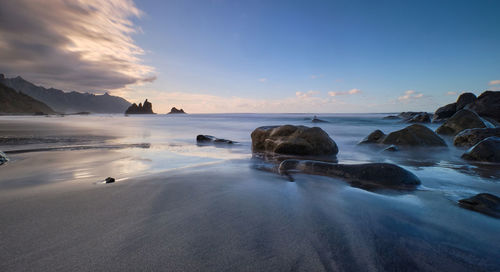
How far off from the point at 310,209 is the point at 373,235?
0.58 m

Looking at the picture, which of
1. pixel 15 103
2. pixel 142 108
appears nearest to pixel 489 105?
pixel 15 103

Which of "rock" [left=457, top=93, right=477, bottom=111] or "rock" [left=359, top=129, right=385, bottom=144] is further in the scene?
"rock" [left=457, top=93, right=477, bottom=111]

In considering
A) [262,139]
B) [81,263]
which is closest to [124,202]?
[81,263]

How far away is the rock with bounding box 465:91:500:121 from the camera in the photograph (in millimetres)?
14484

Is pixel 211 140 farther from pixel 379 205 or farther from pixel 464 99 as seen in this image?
pixel 464 99

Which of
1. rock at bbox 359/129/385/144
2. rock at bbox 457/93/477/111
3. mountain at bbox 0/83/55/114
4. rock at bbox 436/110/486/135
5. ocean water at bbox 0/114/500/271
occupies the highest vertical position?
mountain at bbox 0/83/55/114

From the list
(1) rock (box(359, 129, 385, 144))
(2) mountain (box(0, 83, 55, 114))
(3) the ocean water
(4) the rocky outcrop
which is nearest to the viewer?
(3) the ocean water

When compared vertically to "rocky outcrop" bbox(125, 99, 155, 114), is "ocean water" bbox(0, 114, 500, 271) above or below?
below

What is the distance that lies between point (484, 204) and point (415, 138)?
6.06m

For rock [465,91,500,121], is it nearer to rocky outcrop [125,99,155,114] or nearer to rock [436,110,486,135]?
rock [436,110,486,135]

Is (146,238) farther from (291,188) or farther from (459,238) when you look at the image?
(459,238)

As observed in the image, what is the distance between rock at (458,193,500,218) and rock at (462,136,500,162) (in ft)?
11.4

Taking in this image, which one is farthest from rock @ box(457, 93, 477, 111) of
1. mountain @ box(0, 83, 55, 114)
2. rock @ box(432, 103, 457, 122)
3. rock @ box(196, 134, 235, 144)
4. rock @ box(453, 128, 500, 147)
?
mountain @ box(0, 83, 55, 114)

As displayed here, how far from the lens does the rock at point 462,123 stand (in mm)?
9773
